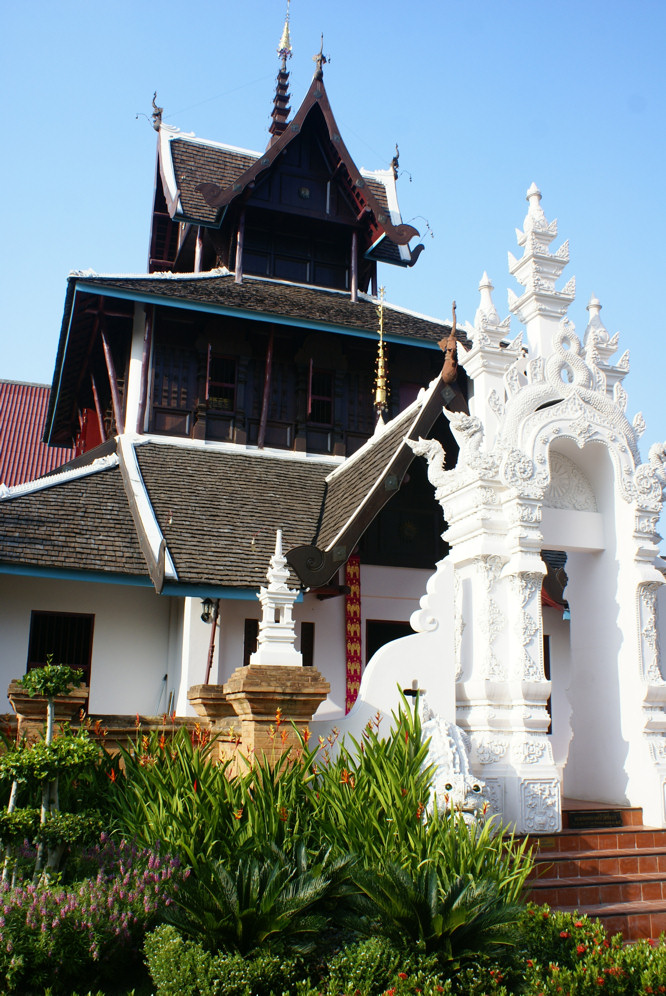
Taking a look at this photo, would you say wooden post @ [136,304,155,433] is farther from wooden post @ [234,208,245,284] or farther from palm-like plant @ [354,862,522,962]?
palm-like plant @ [354,862,522,962]

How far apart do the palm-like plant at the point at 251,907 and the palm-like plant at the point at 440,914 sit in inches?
13.6

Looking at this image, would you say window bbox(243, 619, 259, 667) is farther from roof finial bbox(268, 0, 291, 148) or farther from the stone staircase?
roof finial bbox(268, 0, 291, 148)

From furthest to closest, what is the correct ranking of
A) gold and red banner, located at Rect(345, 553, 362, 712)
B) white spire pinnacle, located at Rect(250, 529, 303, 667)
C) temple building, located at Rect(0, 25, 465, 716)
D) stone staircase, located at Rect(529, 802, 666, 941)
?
1. gold and red banner, located at Rect(345, 553, 362, 712)
2. temple building, located at Rect(0, 25, 465, 716)
3. white spire pinnacle, located at Rect(250, 529, 303, 667)
4. stone staircase, located at Rect(529, 802, 666, 941)

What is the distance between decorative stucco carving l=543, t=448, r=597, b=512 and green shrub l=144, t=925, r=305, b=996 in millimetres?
5436

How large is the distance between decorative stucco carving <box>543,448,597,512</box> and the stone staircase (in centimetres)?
285

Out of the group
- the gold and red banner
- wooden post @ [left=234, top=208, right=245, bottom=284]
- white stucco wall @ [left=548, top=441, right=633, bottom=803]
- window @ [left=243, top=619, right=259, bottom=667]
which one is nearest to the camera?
white stucco wall @ [left=548, top=441, right=633, bottom=803]

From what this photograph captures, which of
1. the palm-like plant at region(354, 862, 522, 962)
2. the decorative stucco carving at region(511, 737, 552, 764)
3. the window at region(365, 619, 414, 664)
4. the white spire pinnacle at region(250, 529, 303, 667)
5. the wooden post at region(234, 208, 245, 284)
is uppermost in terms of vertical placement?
the wooden post at region(234, 208, 245, 284)

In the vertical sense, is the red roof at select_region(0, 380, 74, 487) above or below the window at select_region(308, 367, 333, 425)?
above

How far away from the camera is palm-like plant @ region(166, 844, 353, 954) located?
4.74 m

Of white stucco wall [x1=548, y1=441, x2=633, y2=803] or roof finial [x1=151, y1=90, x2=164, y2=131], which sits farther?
roof finial [x1=151, y1=90, x2=164, y2=131]

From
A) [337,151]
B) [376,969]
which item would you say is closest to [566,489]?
[376,969]

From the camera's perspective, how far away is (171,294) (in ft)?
45.0

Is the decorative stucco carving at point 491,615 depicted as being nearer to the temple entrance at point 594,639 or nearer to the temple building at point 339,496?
the temple building at point 339,496

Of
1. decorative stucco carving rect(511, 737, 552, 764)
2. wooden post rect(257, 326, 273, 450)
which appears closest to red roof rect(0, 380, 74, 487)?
wooden post rect(257, 326, 273, 450)
